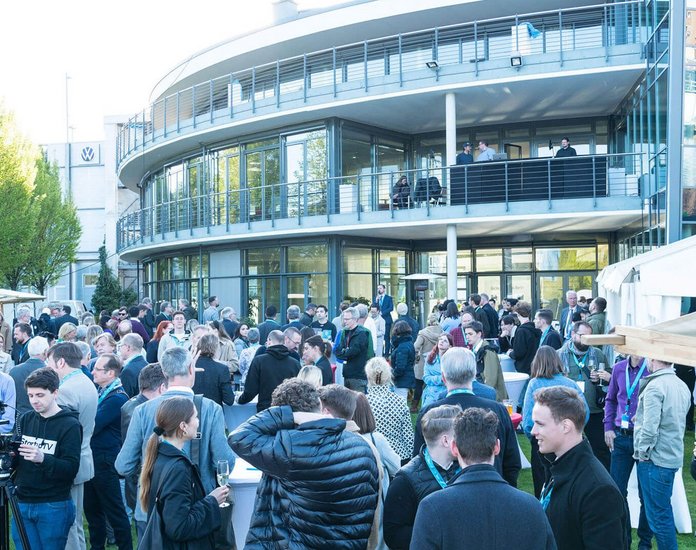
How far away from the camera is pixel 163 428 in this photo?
3979 millimetres

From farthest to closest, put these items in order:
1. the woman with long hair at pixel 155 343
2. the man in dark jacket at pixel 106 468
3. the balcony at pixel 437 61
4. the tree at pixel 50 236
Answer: the tree at pixel 50 236
the balcony at pixel 437 61
the woman with long hair at pixel 155 343
the man in dark jacket at pixel 106 468

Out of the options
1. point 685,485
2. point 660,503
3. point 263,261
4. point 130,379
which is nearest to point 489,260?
point 263,261

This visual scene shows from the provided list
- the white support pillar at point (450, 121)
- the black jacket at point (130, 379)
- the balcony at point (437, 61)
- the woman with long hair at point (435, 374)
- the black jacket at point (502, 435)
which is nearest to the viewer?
the black jacket at point (502, 435)

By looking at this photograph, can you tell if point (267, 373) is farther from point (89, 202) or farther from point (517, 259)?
point (89, 202)

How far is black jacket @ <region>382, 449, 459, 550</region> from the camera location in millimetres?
3807

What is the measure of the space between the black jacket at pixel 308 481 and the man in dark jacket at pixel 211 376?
358 centimetres

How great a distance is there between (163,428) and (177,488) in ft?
1.18

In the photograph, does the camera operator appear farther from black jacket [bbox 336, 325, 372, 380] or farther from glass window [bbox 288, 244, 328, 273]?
glass window [bbox 288, 244, 328, 273]

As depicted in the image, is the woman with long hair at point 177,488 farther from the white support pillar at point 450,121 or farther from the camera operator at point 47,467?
the white support pillar at point 450,121

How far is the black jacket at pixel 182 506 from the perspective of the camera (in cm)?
377

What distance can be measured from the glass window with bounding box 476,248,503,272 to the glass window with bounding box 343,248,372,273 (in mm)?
3576

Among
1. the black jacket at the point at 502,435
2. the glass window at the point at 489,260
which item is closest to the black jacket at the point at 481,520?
the black jacket at the point at 502,435

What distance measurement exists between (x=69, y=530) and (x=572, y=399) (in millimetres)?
3909

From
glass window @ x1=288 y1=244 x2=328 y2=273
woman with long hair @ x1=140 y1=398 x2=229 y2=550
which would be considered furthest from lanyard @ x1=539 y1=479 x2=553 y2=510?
glass window @ x1=288 y1=244 x2=328 y2=273
